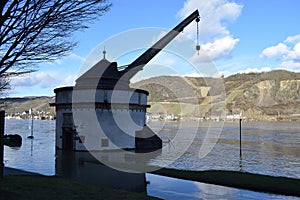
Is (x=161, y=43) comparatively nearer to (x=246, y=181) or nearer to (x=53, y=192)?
(x=246, y=181)

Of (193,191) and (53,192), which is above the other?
(53,192)

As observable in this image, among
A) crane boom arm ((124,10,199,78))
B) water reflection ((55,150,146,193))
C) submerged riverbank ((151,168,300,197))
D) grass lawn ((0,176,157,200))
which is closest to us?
grass lawn ((0,176,157,200))

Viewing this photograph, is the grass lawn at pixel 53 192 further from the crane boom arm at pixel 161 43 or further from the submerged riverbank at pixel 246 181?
the crane boom arm at pixel 161 43

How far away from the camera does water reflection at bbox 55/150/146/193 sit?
55.9 ft

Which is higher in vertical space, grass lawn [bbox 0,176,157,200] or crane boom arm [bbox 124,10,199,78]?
crane boom arm [bbox 124,10,199,78]

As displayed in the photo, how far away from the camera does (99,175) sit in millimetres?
19922

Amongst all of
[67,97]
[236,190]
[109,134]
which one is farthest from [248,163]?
[67,97]

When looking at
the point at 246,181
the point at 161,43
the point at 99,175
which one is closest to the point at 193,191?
the point at 246,181

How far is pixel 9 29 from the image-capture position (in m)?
11.5

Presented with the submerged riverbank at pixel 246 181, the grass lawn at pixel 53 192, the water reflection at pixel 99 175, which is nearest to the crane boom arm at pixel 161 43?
the water reflection at pixel 99 175

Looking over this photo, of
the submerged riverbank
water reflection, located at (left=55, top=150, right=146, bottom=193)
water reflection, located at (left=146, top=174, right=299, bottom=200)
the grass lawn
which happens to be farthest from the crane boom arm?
the grass lawn

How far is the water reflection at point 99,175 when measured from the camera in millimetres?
17047

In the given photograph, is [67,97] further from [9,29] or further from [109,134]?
[9,29]

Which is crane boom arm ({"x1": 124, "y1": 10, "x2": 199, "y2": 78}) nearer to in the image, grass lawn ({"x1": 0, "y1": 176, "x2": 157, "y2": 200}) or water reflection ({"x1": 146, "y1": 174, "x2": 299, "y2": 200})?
water reflection ({"x1": 146, "y1": 174, "x2": 299, "y2": 200})
